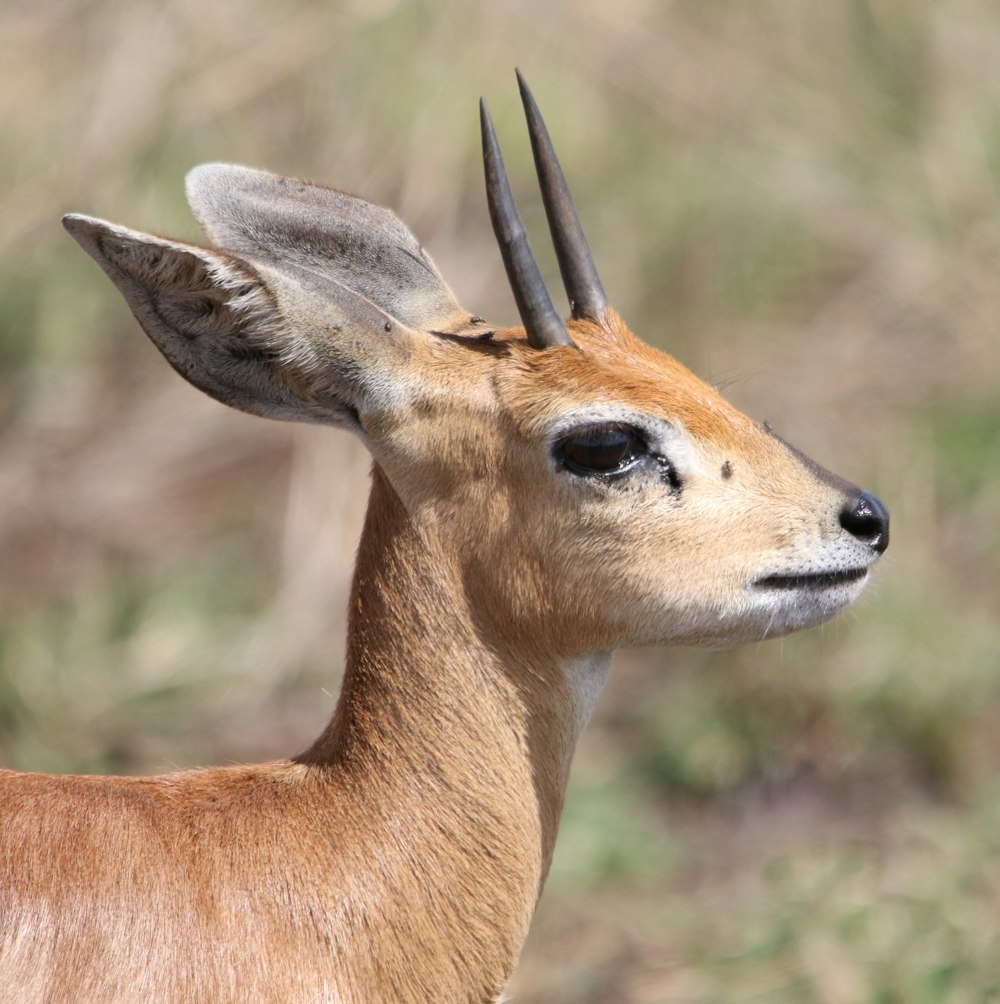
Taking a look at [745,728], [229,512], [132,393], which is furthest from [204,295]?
[132,393]

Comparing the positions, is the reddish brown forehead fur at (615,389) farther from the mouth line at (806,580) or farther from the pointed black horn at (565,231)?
the mouth line at (806,580)

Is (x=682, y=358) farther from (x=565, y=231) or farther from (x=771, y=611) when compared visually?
(x=771, y=611)

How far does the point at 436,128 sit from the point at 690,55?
229cm

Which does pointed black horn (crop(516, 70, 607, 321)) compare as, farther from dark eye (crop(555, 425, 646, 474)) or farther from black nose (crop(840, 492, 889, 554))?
black nose (crop(840, 492, 889, 554))

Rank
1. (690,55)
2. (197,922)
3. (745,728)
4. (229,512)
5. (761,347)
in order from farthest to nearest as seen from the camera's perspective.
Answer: (690,55)
(761,347)
(229,512)
(745,728)
(197,922)

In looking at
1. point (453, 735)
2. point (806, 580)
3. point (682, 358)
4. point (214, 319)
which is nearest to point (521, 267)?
point (214, 319)

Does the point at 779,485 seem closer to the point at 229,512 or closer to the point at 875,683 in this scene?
the point at 875,683

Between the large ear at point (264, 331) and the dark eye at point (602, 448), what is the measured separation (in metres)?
0.44

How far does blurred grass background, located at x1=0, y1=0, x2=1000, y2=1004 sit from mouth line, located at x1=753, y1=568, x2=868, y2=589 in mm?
2063

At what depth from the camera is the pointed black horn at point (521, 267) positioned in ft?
13.0

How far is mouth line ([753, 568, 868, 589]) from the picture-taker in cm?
384

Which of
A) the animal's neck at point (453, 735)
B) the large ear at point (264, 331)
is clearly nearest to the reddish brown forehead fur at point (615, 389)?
the large ear at point (264, 331)

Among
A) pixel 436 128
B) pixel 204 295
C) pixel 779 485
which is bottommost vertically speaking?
pixel 436 128

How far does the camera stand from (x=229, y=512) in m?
8.98
